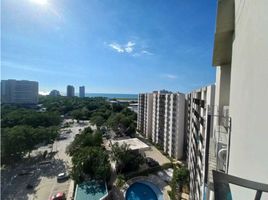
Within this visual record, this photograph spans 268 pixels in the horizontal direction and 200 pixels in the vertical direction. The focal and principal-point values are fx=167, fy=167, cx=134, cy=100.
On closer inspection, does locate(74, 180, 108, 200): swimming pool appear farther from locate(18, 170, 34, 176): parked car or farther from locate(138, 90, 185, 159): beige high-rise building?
locate(138, 90, 185, 159): beige high-rise building

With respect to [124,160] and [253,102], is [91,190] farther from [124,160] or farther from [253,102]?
[253,102]

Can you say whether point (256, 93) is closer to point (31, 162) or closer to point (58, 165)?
point (58, 165)

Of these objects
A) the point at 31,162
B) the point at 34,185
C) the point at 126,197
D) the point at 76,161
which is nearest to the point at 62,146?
the point at 31,162

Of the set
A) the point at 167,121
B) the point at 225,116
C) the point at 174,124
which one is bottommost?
the point at 174,124

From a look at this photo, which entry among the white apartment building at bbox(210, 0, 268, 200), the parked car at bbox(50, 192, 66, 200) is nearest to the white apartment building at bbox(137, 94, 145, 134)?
the parked car at bbox(50, 192, 66, 200)

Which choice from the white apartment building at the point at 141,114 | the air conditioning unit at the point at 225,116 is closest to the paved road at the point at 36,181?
the air conditioning unit at the point at 225,116

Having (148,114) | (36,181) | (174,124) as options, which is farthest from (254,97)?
(148,114)
